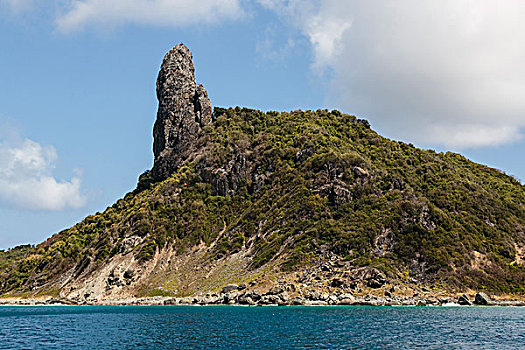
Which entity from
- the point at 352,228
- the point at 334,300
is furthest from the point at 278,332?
the point at 352,228

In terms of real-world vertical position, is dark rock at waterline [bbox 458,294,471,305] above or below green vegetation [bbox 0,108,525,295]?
below

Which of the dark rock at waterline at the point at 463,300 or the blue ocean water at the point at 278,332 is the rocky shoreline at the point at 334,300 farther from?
the blue ocean water at the point at 278,332

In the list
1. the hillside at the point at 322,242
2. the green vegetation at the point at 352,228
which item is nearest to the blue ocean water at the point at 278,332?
the hillside at the point at 322,242

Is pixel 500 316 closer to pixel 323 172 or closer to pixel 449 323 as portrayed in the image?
pixel 449 323

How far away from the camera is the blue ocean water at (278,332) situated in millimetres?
61156

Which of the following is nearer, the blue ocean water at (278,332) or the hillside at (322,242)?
the blue ocean water at (278,332)

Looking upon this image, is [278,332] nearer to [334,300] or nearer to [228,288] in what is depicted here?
[334,300]

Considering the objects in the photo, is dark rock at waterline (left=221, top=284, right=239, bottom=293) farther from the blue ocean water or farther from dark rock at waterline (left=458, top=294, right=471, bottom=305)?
dark rock at waterline (left=458, top=294, right=471, bottom=305)

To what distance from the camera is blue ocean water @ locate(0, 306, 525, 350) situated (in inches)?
2408

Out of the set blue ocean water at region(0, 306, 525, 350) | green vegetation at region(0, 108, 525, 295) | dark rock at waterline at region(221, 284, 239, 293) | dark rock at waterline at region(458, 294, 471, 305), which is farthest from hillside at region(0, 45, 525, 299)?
blue ocean water at region(0, 306, 525, 350)

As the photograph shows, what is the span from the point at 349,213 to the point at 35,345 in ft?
412

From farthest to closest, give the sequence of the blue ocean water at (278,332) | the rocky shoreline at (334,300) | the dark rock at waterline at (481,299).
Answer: the dark rock at waterline at (481,299)
the rocky shoreline at (334,300)
the blue ocean water at (278,332)

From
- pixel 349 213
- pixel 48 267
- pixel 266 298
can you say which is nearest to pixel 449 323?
pixel 266 298

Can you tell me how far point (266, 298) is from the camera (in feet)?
433
